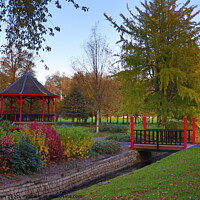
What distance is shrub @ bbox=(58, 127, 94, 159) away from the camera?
10.1m

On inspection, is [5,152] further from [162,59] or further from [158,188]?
[162,59]

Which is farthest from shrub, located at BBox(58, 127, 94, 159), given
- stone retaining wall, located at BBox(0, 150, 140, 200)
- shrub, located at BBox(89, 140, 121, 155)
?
stone retaining wall, located at BBox(0, 150, 140, 200)

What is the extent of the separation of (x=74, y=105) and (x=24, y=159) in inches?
1235

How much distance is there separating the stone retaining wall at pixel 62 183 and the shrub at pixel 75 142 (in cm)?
98

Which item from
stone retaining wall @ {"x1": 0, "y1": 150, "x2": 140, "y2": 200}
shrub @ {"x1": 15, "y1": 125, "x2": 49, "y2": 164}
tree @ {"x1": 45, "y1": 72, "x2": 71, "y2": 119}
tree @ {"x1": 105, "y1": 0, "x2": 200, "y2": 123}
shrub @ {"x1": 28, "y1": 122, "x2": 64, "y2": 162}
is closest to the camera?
stone retaining wall @ {"x1": 0, "y1": 150, "x2": 140, "y2": 200}

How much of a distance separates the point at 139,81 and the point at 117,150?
594 cm

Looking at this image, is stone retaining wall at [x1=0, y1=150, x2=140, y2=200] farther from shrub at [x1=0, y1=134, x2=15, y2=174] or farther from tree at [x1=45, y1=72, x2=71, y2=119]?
tree at [x1=45, y1=72, x2=71, y2=119]

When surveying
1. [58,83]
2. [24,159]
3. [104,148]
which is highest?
[58,83]

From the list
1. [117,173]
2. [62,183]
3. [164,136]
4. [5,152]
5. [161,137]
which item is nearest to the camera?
[5,152]

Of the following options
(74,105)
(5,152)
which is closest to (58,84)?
(74,105)

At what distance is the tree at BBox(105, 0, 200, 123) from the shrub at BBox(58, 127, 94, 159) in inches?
250

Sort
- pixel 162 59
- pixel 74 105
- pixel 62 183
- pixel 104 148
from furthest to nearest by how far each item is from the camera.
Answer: pixel 74 105, pixel 162 59, pixel 104 148, pixel 62 183

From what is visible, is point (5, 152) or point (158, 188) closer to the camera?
→ point (158, 188)

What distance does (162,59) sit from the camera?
16.0m
